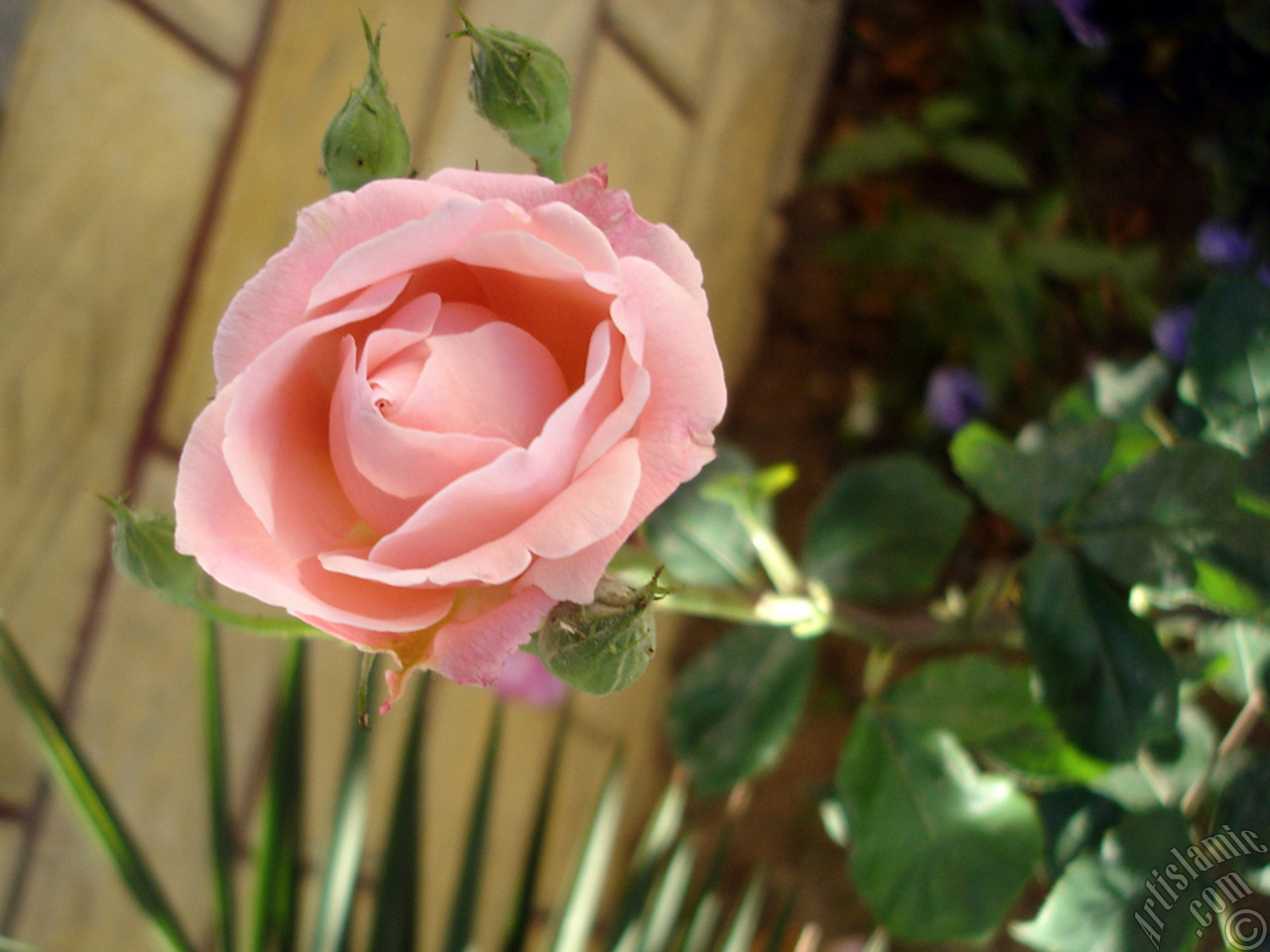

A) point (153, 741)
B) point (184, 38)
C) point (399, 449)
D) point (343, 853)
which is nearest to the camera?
point (399, 449)

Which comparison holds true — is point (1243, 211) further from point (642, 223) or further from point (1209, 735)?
point (642, 223)

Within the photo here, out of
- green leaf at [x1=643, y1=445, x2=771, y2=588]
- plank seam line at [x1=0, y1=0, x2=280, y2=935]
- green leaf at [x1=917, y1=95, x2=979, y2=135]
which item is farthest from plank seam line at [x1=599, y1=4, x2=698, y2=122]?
green leaf at [x1=643, y1=445, x2=771, y2=588]

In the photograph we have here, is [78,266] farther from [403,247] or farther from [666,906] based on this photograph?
[666,906]

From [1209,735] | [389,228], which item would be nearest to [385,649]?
[389,228]

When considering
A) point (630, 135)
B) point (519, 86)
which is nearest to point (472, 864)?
point (519, 86)

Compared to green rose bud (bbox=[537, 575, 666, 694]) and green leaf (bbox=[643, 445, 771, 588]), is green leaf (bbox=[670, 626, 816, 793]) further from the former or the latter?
green rose bud (bbox=[537, 575, 666, 694])

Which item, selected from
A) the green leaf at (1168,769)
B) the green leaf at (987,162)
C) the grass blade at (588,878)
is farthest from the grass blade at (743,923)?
the green leaf at (987,162)
